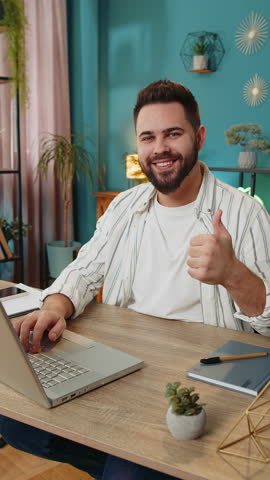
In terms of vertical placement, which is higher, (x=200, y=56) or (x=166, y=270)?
(x=200, y=56)

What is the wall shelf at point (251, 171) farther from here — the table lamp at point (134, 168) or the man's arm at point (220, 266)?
the man's arm at point (220, 266)

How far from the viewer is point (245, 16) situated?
12.0 feet

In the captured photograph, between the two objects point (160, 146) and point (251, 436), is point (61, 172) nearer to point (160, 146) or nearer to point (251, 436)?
point (160, 146)

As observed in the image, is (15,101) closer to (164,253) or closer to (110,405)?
(164,253)

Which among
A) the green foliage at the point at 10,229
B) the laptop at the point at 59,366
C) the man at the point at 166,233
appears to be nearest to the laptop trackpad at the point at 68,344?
the laptop at the point at 59,366

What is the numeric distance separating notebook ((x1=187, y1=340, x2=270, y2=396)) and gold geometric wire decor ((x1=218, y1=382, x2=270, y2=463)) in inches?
2.6

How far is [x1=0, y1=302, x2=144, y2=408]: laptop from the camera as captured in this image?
0.96 m

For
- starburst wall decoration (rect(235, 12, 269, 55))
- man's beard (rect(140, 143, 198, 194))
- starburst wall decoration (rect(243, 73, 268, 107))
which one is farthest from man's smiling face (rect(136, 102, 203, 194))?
starburst wall decoration (rect(235, 12, 269, 55))

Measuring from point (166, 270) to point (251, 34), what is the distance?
248cm

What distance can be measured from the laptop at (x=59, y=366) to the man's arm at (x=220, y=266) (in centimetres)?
26

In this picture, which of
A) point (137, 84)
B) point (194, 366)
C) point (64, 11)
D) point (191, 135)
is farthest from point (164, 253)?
point (64, 11)

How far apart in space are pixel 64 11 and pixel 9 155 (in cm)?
126

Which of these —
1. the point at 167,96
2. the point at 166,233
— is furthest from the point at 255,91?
the point at 166,233

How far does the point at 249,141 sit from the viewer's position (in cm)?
354
